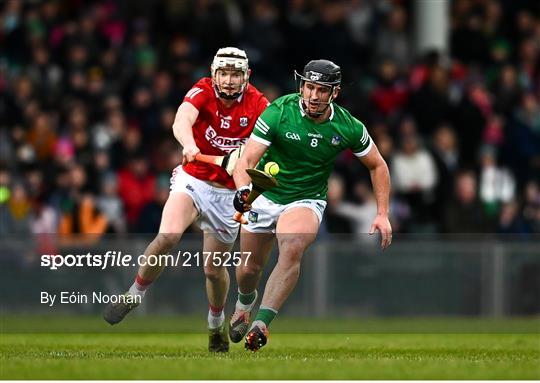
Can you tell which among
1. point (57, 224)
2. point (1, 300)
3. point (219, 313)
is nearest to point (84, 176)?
point (57, 224)

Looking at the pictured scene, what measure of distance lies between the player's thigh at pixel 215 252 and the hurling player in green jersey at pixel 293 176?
34cm

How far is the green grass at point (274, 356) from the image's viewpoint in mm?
11508

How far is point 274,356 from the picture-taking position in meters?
13.5

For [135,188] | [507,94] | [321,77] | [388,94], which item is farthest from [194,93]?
[507,94]

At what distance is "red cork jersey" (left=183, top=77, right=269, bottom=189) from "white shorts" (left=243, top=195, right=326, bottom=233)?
27.0 inches

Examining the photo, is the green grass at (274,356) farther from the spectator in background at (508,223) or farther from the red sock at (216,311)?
the spectator in background at (508,223)

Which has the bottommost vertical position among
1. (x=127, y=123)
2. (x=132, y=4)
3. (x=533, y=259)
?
(x=533, y=259)

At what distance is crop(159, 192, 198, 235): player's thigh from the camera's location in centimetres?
1411

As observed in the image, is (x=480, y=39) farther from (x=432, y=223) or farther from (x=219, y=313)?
(x=219, y=313)

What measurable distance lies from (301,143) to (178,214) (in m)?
1.27

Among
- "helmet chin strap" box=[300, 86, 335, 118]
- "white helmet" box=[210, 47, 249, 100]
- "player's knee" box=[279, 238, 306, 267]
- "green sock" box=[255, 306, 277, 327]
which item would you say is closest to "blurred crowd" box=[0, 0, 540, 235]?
"white helmet" box=[210, 47, 249, 100]

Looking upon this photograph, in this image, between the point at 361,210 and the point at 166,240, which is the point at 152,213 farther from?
the point at 166,240

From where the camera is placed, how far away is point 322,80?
13.6 m

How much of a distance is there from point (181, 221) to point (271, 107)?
4.28 ft
